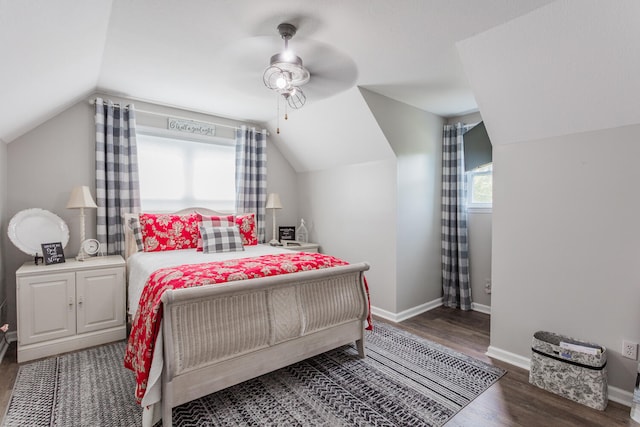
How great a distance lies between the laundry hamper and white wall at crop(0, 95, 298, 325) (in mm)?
3984

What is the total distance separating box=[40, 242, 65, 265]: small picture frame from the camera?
104 inches

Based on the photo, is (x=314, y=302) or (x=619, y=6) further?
(x=314, y=302)

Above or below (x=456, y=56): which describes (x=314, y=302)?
below

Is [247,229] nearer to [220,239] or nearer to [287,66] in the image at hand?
[220,239]

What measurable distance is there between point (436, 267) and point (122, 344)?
342 centimetres

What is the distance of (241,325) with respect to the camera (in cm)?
196

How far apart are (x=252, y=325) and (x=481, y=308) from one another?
295 centimetres

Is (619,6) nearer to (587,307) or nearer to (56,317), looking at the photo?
(587,307)

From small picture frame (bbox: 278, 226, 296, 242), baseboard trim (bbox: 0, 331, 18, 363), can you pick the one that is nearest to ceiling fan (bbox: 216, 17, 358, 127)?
small picture frame (bbox: 278, 226, 296, 242)

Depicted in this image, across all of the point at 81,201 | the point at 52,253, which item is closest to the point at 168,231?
the point at 81,201

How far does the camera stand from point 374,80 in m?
2.83

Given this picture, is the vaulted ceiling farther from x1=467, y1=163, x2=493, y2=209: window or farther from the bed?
the bed

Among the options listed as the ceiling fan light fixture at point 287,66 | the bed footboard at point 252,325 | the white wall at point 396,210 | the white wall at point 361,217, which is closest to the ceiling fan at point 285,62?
the ceiling fan light fixture at point 287,66

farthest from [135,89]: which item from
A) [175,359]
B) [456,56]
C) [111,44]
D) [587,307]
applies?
[587,307]
